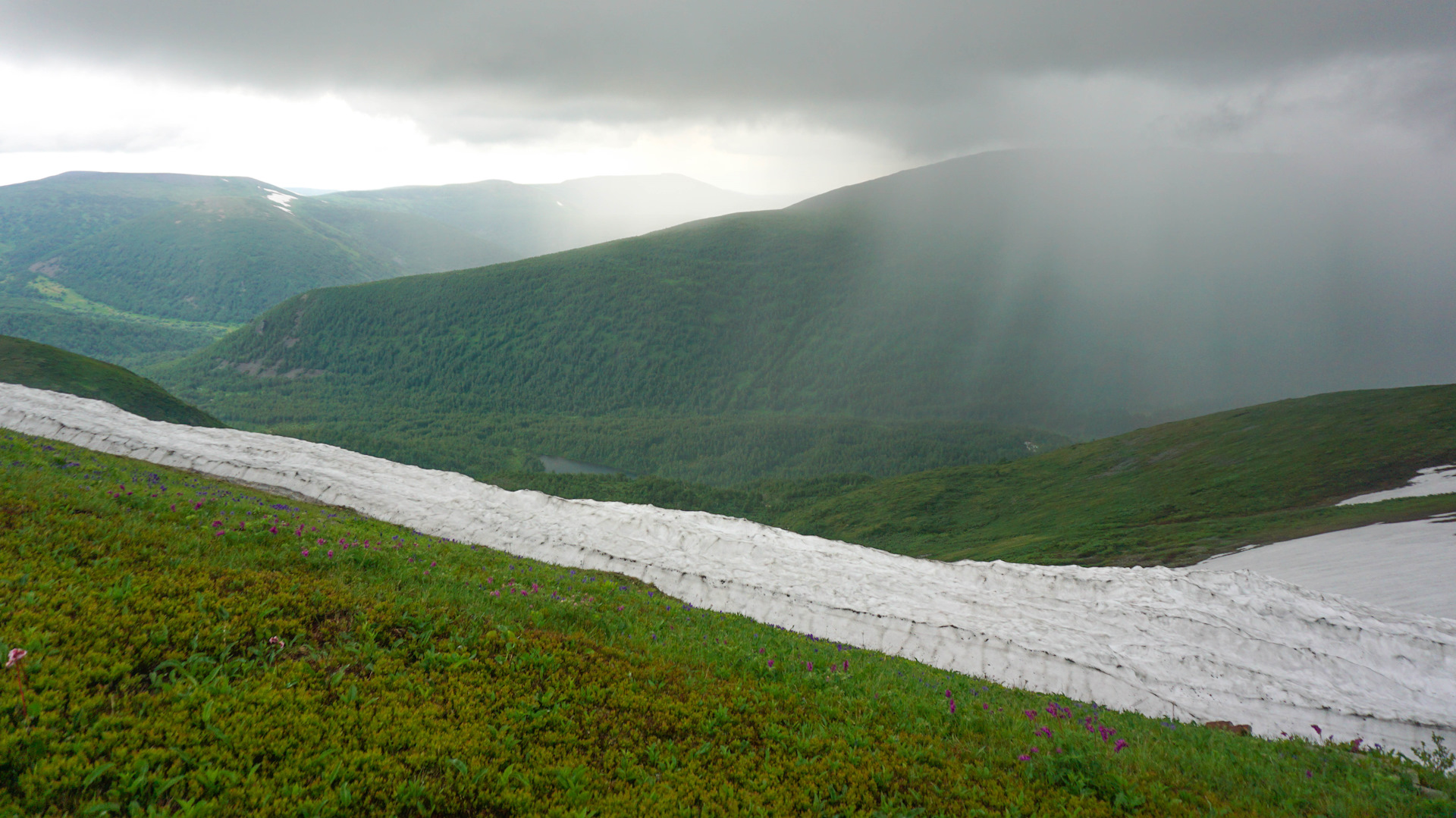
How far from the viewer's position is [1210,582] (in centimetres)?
2311

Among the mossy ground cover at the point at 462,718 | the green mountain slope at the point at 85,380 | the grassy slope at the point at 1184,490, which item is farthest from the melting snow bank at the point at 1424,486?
the green mountain slope at the point at 85,380

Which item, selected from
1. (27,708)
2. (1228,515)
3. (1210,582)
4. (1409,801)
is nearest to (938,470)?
(1228,515)

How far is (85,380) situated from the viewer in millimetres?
60250

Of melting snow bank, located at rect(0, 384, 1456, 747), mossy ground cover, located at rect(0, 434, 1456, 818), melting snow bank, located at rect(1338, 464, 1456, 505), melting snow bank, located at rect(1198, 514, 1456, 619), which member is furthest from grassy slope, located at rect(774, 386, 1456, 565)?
mossy ground cover, located at rect(0, 434, 1456, 818)

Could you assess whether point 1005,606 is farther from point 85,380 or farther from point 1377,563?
point 85,380

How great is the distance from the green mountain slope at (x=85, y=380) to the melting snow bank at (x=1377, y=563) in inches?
2979

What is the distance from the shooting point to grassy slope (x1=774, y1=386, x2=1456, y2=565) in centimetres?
4112

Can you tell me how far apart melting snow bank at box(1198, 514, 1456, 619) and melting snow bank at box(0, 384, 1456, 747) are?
3.60 meters

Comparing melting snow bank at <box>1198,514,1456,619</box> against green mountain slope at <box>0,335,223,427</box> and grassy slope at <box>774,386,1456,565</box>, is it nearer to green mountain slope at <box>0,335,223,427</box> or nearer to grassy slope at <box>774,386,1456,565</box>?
grassy slope at <box>774,386,1456,565</box>

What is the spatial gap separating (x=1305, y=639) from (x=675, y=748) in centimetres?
2151

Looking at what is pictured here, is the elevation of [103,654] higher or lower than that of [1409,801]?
higher

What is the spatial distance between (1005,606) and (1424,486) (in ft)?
150

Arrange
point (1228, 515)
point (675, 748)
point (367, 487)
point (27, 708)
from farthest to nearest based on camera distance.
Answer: point (1228, 515) < point (367, 487) < point (675, 748) < point (27, 708)

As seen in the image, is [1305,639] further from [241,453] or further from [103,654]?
[241,453]
